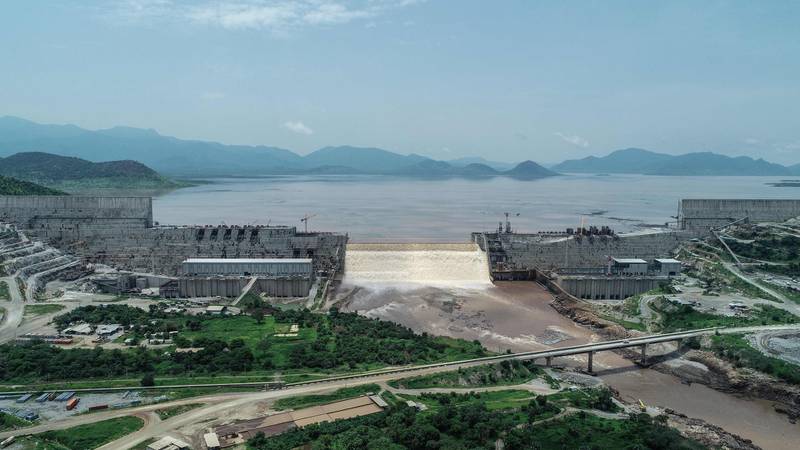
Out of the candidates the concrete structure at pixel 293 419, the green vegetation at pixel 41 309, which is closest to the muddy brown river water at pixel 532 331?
the concrete structure at pixel 293 419

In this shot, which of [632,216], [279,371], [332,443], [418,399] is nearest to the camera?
[332,443]

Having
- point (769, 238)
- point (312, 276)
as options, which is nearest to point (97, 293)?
point (312, 276)

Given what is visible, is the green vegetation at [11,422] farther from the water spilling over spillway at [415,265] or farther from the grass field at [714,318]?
the grass field at [714,318]

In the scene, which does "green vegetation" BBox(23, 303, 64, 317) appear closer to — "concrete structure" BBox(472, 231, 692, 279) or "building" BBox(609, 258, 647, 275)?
"concrete structure" BBox(472, 231, 692, 279)

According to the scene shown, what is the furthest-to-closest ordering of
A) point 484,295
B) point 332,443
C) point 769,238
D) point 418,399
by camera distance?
1. point 769,238
2. point 484,295
3. point 418,399
4. point 332,443

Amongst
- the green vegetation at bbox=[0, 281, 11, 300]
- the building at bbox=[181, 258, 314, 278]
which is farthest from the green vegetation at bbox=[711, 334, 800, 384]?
the green vegetation at bbox=[0, 281, 11, 300]

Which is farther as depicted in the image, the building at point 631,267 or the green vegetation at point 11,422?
the building at point 631,267

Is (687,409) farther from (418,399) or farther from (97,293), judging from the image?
(97,293)
